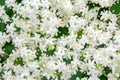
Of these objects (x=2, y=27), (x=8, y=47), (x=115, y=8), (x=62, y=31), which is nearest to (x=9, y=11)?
(x=2, y=27)

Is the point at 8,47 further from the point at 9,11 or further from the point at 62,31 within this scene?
the point at 62,31

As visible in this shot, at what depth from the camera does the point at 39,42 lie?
2.06 meters

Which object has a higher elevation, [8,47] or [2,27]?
[2,27]

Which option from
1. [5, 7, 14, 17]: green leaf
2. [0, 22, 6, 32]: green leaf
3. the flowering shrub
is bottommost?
the flowering shrub

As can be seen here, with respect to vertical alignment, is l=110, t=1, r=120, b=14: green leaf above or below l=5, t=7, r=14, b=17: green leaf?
below

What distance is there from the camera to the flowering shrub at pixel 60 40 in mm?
1995

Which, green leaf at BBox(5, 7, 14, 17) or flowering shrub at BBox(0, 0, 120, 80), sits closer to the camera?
flowering shrub at BBox(0, 0, 120, 80)

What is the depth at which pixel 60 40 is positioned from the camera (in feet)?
6.74

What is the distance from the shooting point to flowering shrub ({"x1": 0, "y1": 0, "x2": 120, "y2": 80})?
6.55 ft

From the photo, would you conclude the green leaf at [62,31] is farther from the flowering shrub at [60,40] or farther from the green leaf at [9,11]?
the green leaf at [9,11]

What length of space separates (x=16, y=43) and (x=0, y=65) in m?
0.16

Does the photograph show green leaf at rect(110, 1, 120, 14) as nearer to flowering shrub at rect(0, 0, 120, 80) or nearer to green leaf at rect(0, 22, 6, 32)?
flowering shrub at rect(0, 0, 120, 80)

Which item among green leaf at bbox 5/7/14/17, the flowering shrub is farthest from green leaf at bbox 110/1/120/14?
green leaf at bbox 5/7/14/17

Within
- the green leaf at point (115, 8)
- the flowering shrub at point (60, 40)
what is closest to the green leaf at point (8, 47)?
the flowering shrub at point (60, 40)
